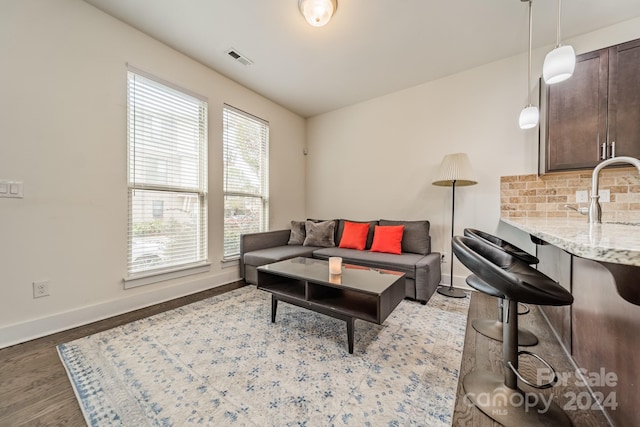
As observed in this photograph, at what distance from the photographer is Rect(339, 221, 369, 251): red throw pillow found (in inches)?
134

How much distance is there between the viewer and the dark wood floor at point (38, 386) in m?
1.15

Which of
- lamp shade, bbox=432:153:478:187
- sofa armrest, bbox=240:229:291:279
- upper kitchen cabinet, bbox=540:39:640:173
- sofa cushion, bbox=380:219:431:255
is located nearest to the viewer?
upper kitchen cabinet, bbox=540:39:640:173

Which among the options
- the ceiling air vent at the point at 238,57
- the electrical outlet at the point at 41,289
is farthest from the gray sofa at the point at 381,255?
the ceiling air vent at the point at 238,57

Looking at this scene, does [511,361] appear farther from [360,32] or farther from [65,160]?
[65,160]

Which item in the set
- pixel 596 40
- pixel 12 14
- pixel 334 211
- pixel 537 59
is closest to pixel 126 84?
pixel 12 14

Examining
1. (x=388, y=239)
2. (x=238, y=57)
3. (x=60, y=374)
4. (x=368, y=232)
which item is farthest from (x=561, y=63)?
(x=60, y=374)

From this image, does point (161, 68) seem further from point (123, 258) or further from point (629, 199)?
point (629, 199)

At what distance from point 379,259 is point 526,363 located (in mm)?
1458

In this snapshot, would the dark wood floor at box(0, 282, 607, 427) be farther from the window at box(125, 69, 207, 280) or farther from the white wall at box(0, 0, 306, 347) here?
the window at box(125, 69, 207, 280)

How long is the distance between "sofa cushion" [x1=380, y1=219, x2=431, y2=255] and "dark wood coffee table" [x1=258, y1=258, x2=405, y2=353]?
1.19m

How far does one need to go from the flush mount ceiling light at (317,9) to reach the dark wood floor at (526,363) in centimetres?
286

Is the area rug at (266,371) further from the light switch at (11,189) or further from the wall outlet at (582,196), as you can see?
the wall outlet at (582,196)

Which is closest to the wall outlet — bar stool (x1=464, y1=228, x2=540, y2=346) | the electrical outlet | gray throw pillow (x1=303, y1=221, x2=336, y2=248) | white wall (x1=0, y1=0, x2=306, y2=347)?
bar stool (x1=464, y1=228, x2=540, y2=346)

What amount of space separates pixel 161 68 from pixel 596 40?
455 cm
